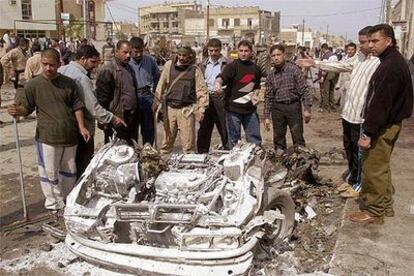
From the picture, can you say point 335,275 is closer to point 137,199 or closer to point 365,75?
point 137,199

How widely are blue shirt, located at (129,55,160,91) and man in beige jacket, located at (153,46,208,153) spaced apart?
1.33ft

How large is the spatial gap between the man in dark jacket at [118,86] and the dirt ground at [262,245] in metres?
1.55

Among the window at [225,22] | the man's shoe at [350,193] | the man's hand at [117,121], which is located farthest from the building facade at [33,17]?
the window at [225,22]

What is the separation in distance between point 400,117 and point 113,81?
11.7ft

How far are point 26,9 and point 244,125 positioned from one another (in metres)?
46.5

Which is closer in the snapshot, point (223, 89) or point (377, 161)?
point (377, 161)

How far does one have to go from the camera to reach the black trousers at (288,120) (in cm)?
604

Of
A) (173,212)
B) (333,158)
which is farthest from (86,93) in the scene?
(333,158)

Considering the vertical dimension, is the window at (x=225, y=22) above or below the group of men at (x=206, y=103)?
above

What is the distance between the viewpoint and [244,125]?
6.49m

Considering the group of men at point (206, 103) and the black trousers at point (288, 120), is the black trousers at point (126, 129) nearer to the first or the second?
the group of men at point (206, 103)

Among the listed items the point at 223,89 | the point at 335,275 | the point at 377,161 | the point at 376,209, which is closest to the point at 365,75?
the point at 377,161

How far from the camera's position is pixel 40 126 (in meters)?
4.81

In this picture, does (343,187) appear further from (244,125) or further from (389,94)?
(389,94)
